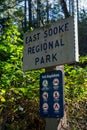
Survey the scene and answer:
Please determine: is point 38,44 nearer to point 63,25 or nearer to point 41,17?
point 63,25

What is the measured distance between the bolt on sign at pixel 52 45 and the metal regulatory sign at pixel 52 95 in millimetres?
152

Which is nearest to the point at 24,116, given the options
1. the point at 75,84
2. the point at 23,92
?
the point at 23,92

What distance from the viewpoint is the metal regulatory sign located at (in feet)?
12.4

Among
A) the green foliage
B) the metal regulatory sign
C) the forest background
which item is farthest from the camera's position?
the green foliage

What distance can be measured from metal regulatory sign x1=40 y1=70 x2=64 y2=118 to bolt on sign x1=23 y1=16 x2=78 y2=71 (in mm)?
152

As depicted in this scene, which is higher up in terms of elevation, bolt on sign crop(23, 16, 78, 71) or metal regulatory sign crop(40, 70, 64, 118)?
bolt on sign crop(23, 16, 78, 71)

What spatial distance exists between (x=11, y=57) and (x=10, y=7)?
1148 centimetres

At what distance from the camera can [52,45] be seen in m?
4.02

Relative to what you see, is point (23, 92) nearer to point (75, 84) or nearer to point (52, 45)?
point (75, 84)

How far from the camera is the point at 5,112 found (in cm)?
578

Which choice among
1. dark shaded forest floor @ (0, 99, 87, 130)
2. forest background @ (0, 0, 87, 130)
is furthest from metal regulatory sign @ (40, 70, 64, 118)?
dark shaded forest floor @ (0, 99, 87, 130)

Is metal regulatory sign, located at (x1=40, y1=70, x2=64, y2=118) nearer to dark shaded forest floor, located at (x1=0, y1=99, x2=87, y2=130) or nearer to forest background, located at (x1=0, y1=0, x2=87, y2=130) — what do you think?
forest background, located at (x1=0, y1=0, x2=87, y2=130)

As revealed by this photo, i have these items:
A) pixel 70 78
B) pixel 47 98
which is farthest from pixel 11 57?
pixel 47 98

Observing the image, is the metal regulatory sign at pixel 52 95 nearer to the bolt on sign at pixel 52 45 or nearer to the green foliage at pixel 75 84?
the bolt on sign at pixel 52 45
